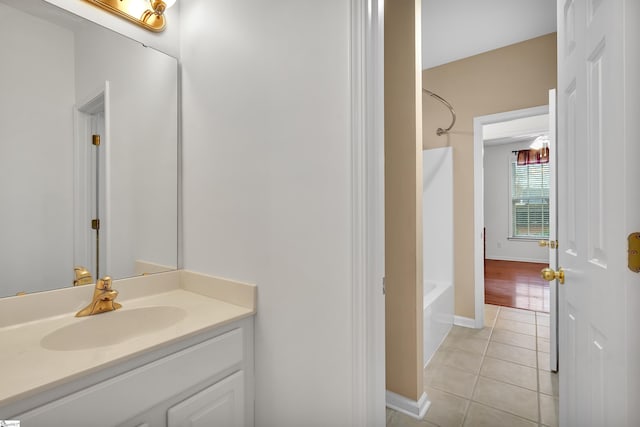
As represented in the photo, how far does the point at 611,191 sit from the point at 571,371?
76 centimetres

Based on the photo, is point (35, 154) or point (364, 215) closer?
point (364, 215)

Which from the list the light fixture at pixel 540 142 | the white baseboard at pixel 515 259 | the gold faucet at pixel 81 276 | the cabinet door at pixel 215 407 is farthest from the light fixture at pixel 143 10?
the white baseboard at pixel 515 259

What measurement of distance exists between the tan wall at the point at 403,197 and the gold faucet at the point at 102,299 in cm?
136

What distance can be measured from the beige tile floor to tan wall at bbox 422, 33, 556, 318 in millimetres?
455

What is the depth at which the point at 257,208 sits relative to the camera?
1238 millimetres

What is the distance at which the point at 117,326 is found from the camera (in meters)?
1.20

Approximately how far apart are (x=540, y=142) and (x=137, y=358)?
23.1 feet

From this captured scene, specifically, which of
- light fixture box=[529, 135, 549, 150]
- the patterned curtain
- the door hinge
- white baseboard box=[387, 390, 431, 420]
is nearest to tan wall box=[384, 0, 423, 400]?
white baseboard box=[387, 390, 431, 420]

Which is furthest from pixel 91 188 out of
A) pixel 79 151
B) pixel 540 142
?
pixel 540 142

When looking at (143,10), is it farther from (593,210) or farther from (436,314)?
(436,314)

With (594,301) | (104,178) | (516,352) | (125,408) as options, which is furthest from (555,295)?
(104,178)

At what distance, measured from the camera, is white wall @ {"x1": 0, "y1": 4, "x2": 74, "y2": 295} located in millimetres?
1084

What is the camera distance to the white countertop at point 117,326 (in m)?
0.76

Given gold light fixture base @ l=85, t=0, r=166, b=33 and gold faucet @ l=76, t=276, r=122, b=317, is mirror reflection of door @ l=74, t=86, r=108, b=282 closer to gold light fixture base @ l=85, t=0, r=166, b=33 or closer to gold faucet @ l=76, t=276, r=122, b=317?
gold faucet @ l=76, t=276, r=122, b=317
